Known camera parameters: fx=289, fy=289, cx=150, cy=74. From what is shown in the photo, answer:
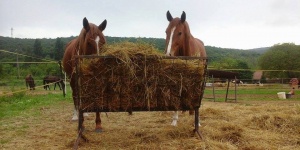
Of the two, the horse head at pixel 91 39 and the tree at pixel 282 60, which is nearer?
the horse head at pixel 91 39

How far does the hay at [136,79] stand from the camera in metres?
4.03

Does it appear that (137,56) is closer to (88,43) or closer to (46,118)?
(88,43)

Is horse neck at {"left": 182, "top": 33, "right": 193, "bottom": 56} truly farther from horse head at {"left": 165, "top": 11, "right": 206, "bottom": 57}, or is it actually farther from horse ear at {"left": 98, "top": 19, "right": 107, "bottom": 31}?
horse ear at {"left": 98, "top": 19, "right": 107, "bottom": 31}

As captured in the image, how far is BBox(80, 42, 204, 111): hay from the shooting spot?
4027 millimetres

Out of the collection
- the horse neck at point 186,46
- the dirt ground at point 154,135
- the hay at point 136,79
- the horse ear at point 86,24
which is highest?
the horse ear at point 86,24

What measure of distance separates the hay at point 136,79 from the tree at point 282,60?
5973 cm

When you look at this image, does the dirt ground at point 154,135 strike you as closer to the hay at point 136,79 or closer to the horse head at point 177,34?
the hay at point 136,79

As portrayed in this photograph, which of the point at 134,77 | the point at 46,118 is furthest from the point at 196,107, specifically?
the point at 46,118

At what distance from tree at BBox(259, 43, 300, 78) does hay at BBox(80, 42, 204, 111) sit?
59.7 metres

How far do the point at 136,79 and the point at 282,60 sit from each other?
6425 centimetres

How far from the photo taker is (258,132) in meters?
5.17

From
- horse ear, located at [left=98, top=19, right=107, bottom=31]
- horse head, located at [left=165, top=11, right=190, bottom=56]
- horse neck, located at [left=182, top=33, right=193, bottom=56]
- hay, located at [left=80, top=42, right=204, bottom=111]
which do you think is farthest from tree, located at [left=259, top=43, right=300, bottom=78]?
hay, located at [left=80, top=42, right=204, bottom=111]

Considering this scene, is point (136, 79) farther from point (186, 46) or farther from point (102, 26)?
point (186, 46)

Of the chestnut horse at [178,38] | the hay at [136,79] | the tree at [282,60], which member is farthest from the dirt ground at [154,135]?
the tree at [282,60]
